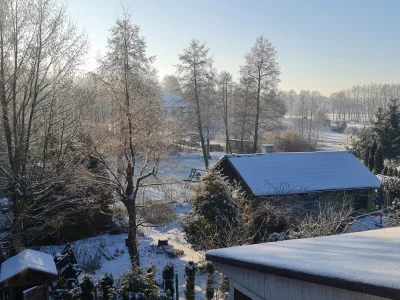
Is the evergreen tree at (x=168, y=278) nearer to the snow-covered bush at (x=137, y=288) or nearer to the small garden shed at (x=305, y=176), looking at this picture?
the snow-covered bush at (x=137, y=288)

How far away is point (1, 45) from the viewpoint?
1016 cm

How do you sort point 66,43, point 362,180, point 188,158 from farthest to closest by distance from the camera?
point 188,158 → point 362,180 → point 66,43

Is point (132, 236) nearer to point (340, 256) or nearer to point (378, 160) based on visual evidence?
point (340, 256)

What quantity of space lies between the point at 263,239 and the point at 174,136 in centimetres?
520

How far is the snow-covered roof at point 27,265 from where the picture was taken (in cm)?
549

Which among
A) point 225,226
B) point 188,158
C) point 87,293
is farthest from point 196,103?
point 87,293

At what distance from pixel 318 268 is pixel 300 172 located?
14.6m

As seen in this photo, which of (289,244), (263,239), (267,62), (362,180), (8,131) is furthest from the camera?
(267,62)

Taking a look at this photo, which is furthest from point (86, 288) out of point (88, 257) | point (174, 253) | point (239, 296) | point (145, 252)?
Answer: point (145, 252)

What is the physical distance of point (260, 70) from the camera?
104 feet

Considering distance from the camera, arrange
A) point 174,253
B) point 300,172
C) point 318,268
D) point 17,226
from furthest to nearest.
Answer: point 300,172
point 174,253
point 17,226
point 318,268

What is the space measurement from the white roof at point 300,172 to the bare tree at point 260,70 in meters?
12.8

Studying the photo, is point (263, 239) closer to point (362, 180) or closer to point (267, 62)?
point (362, 180)

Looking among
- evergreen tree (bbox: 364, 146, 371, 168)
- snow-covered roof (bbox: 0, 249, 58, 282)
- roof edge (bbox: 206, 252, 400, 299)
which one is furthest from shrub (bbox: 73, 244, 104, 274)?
evergreen tree (bbox: 364, 146, 371, 168)
